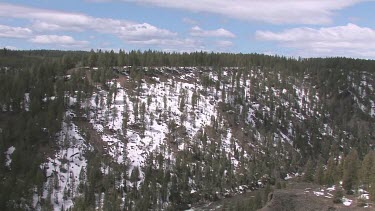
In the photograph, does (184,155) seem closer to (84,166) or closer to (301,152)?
(84,166)

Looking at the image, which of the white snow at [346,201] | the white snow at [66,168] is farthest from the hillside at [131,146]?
the white snow at [346,201]

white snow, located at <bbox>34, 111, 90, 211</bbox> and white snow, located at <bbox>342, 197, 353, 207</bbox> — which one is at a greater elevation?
white snow, located at <bbox>342, 197, 353, 207</bbox>

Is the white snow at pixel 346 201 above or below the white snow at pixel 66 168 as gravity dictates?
above

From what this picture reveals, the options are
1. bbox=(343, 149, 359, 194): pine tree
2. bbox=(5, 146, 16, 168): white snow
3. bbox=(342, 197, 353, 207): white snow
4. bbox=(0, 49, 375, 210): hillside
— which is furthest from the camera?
bbox=(5, 146, 16, 168): white snow

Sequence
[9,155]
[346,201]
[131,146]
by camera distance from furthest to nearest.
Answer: [131,146]
[9,155]
[346,201]

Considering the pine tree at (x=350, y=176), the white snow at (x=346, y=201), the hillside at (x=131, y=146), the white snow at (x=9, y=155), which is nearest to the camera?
the white snow at (x=346, y=201)

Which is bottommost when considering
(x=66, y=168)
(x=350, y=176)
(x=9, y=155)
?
(x=66, y=168)

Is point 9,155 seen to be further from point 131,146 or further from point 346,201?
point 346,201

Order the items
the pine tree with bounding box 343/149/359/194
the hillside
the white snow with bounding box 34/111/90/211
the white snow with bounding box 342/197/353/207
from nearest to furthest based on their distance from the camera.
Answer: the white snow with bounding box 342/197/353/207, the pine tree with bounding box 343/149/359/194, the white snow with bounding box 34/111/90/211, the hillside

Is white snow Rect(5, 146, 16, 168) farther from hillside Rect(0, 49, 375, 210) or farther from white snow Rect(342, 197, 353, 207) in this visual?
white snow Rect(342, 197, 353, 207)

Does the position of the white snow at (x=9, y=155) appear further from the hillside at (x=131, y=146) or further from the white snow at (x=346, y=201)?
the white snow at (x=346, y=201)

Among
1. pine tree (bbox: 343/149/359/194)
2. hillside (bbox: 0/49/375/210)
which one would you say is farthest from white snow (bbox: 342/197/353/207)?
pine tree (bbox: 343/149/359/194)

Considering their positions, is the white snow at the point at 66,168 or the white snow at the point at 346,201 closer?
the white snow at the point at 346,201

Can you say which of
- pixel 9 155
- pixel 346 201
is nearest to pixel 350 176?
pixel 346 201
